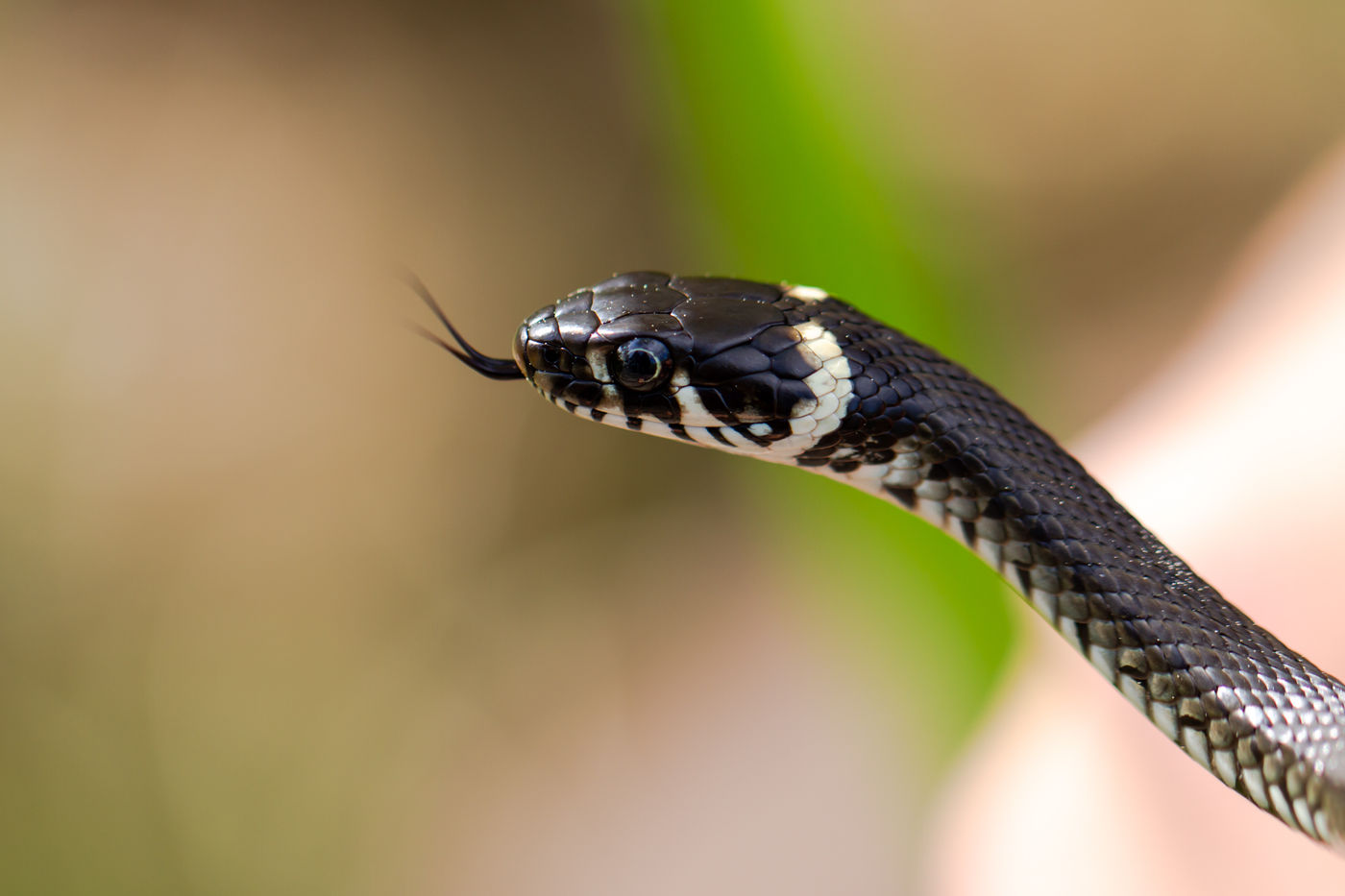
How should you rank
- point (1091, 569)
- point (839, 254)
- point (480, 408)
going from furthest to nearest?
1. point (480, 408)
2. point (839, 254)
3. point (1091, 569)

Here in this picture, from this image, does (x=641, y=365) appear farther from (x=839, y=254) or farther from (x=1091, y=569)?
(x=839, y=254)

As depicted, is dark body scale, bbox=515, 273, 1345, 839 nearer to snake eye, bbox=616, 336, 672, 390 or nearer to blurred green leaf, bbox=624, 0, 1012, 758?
snake eye, bbox=616, 336, 672, 390

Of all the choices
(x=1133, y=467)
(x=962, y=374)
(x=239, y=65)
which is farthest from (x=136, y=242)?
(x=1133, y=467)

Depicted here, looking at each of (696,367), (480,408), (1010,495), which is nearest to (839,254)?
(696,367)

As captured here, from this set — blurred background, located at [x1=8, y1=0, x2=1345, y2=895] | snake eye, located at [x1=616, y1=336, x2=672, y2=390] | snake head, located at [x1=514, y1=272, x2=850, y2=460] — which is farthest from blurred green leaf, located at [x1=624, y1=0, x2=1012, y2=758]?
snake eye, located at [x1=616, y1=336, x2=672, y2=390]

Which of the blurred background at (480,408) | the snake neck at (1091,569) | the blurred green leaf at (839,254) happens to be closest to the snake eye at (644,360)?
the snake neck at (1091,569)

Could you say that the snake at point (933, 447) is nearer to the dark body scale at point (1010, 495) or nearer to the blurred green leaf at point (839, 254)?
the dark body scale at point (1010, 495)

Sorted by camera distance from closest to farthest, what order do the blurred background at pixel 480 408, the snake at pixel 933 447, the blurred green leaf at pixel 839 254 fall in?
the snake at pixel 933 447 → the blurred green leaf at pixel 839 254 → the blurred background at pixel 480 408
